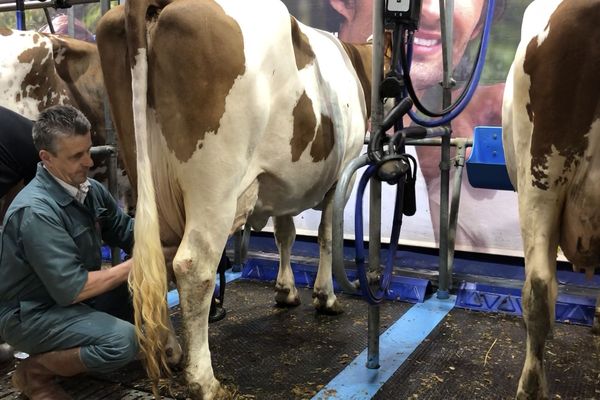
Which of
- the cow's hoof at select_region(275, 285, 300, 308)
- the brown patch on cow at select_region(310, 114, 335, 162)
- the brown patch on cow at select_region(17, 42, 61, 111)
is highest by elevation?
the brown patch on cow at select_region(17, 42, 61, 111)

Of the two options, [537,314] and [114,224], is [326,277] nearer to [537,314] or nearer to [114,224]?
[114,224]

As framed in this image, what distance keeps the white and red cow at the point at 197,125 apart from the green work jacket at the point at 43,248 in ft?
0.87

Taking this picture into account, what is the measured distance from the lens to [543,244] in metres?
1.89

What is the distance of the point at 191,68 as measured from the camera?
1.98 metres

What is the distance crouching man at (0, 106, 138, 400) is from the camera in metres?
2.00

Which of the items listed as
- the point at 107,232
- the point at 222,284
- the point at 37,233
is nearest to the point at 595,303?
the point at 222,284

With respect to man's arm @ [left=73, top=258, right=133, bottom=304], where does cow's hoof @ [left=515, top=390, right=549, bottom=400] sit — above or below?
below

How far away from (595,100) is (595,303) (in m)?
2.00

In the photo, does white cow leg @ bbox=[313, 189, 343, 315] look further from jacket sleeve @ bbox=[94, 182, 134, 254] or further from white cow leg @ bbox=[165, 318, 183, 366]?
jacket sleeve @ bbox=[94, 182, 134, 254]

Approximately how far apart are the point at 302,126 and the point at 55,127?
105 centimetres

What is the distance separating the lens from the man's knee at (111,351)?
6.73 feet

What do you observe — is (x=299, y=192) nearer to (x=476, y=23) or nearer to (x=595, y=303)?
(x=595, y=303)

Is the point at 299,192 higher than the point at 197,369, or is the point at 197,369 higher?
the point at 299,192

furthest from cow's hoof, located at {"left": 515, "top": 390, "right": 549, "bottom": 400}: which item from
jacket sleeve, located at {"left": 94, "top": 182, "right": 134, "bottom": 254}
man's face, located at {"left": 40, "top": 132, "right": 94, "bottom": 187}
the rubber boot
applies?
man's face, located at {"left": 40, "top": 132, "right": 94, "bottom": 187}
